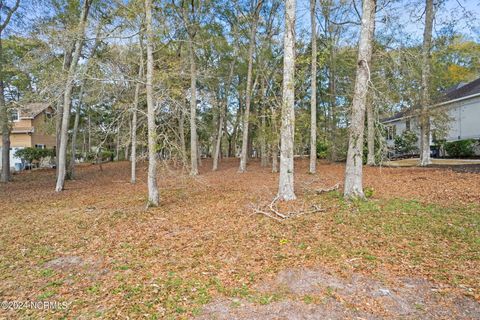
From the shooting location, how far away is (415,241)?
500 centimetres

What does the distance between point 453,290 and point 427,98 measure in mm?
13506

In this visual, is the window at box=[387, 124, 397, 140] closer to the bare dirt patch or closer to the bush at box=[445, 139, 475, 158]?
the bush at box=[445, 139, 475, 158]

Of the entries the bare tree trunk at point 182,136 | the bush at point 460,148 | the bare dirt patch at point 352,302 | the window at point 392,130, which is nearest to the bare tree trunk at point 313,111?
the window at point 392,130

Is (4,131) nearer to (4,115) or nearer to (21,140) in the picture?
(4,115)

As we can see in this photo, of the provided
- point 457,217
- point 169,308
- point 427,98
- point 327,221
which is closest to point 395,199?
point 457,217

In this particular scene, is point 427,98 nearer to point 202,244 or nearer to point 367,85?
point 367,85

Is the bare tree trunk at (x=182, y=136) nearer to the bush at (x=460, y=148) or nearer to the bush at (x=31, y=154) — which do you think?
the bush at (x=31, y=154)

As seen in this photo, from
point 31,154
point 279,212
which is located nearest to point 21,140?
point 31,154

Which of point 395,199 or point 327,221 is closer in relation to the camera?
point 327,221

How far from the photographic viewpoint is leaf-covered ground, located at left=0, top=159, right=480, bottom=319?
347cm

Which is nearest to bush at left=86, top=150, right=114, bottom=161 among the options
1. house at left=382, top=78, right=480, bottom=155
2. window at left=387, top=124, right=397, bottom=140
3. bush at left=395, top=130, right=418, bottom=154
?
window at left=387, top=124, right=397, bottom=140

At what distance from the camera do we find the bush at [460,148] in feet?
59.7

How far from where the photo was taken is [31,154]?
82.6ft

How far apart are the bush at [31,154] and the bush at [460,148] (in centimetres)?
3251
